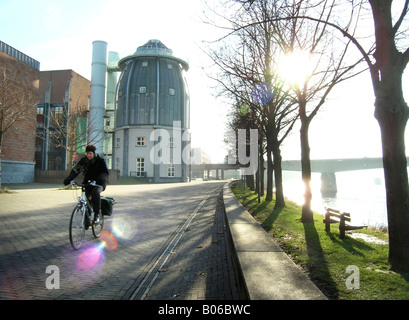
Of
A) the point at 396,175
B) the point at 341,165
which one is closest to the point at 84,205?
the point at 396,175

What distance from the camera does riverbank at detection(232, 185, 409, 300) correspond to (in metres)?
3.56

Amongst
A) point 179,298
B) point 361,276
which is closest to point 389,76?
point 361,276

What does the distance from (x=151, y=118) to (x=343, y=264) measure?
43.5m

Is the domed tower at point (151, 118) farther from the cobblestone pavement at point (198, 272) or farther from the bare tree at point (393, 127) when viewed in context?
the bare tree at point (393, 127)

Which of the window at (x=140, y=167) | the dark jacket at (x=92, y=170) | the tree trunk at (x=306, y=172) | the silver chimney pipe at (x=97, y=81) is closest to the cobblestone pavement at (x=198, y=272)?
the dark jacket at (x=92, y=170)

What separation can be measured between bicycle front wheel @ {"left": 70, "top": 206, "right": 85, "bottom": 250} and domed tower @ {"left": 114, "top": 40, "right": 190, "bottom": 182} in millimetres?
39794

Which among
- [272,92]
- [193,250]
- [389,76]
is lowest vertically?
[193,250]

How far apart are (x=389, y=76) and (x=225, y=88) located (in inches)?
385

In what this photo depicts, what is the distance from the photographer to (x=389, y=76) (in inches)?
186

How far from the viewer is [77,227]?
5777 mm

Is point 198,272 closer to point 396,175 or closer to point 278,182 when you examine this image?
point 396,175

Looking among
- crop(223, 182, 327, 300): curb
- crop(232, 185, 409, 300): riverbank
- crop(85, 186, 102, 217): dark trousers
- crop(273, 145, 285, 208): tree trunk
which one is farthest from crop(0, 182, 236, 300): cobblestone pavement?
crop(273, 145, 285, 208): tree trunk

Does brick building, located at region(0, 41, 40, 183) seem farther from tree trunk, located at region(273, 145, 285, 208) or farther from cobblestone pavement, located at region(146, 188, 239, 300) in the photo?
cobblestone pavement, located at region(146, 188, 239, 300)
